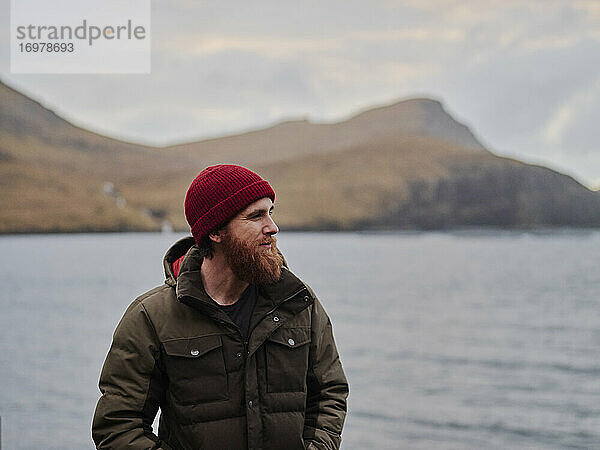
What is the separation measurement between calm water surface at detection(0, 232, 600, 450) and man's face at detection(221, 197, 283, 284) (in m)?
4.84

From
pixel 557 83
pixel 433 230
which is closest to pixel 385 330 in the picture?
pixel 433 230

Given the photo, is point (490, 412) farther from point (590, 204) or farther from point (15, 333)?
point (15, 333)

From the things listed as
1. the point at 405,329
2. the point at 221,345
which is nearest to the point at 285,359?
the point at 221,345

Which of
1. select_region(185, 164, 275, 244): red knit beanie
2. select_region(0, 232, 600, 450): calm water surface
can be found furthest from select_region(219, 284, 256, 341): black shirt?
select_region(0, 232, 600, 450): calm water surface

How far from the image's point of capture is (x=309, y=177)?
6.91m

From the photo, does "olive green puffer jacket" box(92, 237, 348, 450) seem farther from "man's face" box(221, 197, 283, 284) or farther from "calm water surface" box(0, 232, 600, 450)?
"calm water surface" box(0, 232, 600, 450)

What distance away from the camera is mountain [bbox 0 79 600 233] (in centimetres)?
649

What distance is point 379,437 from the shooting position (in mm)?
6090

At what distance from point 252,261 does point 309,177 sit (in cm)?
580

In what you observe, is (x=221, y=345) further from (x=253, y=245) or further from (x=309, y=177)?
(x=309, y=177)

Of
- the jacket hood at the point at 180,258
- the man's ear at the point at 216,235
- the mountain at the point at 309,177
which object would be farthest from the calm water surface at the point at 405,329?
the man's ear at the point at 216,235

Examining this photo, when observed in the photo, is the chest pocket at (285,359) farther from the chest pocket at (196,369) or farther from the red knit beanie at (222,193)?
the red knit beanie at (222,193)

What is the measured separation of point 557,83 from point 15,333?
5.21 m

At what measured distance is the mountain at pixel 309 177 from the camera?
21.3 feet
